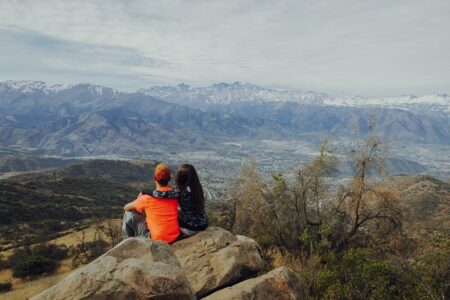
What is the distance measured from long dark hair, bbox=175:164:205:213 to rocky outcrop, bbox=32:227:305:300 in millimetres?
1146

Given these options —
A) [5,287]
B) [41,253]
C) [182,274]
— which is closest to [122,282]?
[182,274]

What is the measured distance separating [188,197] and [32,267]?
2142 centimetres

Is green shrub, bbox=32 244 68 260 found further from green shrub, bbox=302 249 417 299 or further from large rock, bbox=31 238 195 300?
large rock, bbox=31 238 195 300

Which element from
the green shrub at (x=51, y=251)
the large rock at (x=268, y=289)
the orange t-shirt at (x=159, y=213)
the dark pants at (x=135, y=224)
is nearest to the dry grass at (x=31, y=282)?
the green shrub at (x=51, y=251)

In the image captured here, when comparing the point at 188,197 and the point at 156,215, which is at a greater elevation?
the point at 188,197

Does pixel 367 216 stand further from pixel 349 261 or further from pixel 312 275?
pixel 312 275

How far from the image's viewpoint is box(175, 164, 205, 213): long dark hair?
1034 cm

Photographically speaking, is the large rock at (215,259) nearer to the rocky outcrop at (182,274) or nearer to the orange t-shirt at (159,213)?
the rocky outcrop at (182,274)

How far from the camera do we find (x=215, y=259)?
34.2ft

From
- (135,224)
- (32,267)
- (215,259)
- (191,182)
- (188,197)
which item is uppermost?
(191,182)

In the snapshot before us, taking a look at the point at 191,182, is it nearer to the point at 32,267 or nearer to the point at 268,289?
the point at 268,289

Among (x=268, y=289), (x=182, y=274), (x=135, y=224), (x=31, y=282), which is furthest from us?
(x=31, y=282)

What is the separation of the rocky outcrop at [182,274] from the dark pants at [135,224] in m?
0.93

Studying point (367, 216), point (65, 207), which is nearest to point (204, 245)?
point (367, 216)
